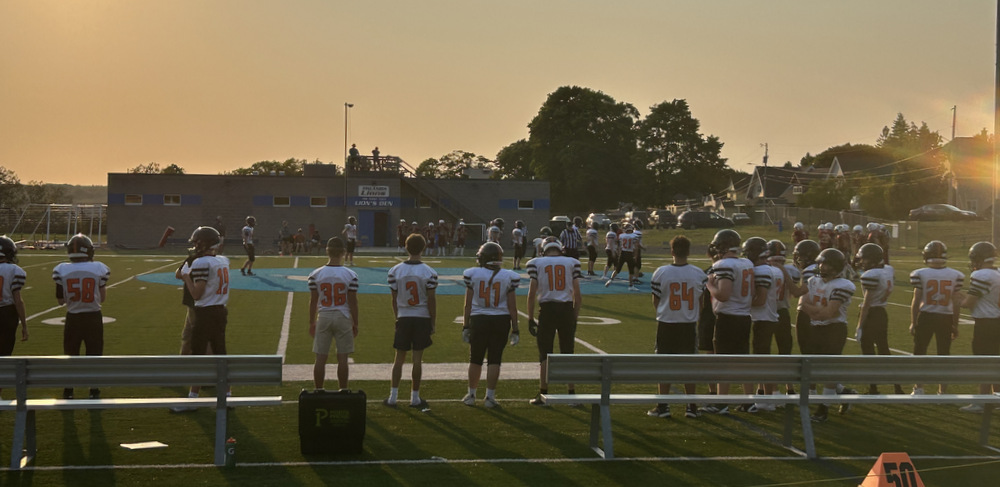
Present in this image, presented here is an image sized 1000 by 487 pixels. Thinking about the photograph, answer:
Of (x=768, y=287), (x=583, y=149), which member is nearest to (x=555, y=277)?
(x=768, y=287)

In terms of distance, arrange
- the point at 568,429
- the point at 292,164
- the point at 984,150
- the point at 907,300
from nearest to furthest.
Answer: the point at 568,429 → the point at 907,300 → the point at 984,150 → the point at 292,164

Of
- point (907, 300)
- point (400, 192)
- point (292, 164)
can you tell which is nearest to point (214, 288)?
point (907, 300)

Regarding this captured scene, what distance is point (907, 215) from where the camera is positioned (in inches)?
2702

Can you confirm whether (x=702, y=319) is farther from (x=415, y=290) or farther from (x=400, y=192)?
(x=400, y=192)

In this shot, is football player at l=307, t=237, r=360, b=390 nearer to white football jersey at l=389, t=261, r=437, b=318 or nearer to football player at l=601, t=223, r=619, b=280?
white football jersey at l=389, t=261, r=437, b=318

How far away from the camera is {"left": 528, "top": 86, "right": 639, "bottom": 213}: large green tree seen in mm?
78750

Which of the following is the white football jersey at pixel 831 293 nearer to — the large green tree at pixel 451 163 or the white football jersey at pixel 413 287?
the white football jersey at pixel 413 287

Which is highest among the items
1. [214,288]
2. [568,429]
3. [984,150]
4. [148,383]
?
[984,150]

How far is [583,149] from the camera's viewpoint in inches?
3108

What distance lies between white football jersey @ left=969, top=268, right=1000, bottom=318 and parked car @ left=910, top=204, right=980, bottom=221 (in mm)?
56450

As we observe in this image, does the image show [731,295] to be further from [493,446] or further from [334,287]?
[334,287]

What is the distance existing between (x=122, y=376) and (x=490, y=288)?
3.84m

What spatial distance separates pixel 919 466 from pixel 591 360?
276 centimetres

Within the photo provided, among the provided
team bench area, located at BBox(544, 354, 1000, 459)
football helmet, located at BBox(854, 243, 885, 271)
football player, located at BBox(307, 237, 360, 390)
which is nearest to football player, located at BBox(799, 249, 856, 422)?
football helmet, located at BBox(854, 243, 885, 271)
